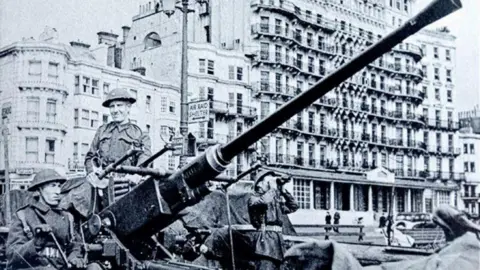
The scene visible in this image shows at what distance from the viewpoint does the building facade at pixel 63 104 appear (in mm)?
10344

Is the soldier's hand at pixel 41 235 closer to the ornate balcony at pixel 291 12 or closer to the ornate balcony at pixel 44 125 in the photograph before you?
the ornate balcony at pixel 44 125

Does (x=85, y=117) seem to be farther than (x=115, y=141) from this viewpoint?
Yes

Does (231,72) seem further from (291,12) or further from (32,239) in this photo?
(32,239)

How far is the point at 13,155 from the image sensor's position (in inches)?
400

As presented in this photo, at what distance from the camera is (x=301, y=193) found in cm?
3161

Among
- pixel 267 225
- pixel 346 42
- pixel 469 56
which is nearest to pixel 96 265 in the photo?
pixel 267 225

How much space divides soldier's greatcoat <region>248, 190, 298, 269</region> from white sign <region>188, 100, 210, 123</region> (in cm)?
345

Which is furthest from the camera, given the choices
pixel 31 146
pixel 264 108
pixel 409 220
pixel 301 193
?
→ pixel 301 193

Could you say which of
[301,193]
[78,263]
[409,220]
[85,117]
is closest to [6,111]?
[85,117]

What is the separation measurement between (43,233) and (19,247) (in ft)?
0.72

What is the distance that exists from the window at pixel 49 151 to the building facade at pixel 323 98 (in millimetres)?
10837

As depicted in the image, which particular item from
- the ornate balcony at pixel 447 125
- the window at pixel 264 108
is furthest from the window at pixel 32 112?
the window at pixel 264 108

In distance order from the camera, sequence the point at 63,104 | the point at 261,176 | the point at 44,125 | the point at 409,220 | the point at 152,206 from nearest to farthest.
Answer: the point at 152,206 → the point at 261,176 → the point at 44,125 → the point at 63,104 → the point at 409,220

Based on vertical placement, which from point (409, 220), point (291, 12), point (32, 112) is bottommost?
point (409, 220)
